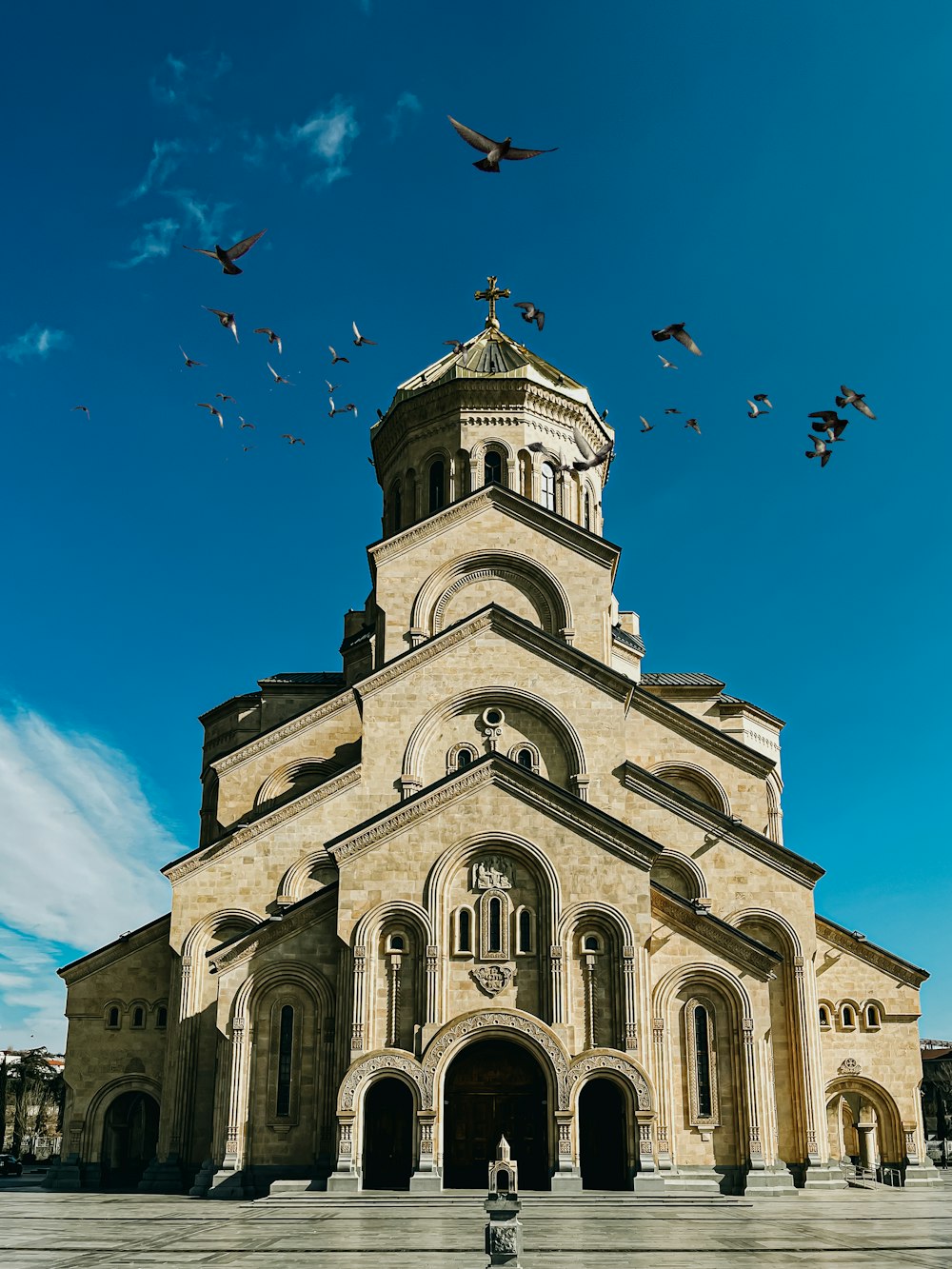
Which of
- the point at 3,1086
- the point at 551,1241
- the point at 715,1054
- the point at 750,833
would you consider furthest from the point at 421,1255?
the point at 3,1086

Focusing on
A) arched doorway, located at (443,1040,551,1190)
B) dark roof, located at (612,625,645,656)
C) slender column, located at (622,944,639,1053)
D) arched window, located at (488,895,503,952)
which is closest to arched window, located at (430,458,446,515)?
dark roof, located at (612,625,645,656)

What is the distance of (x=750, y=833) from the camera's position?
2992 centimetres

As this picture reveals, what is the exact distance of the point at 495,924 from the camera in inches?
1041

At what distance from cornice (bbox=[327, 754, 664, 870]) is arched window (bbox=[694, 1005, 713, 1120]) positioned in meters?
3.51

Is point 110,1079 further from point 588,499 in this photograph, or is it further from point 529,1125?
point 588,499

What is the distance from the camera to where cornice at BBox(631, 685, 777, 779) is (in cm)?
3350

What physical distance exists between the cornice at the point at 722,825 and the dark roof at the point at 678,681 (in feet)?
34.7

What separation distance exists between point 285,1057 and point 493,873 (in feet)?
20.0

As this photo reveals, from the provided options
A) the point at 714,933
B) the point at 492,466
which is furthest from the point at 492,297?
the point at 714,933

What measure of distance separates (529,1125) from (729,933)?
592cm

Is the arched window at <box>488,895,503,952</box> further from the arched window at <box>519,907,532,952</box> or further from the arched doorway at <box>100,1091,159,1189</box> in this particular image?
the arched doorway at <box>100,1091,159,1189</box>

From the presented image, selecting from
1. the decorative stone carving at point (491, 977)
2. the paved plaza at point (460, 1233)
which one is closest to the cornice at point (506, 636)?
the decorative stone carving at point (491, 977)

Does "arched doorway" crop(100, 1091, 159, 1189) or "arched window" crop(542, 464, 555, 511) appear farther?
"arched window" crop(542, 464, 555, 511)

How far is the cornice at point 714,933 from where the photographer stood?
2642cm
